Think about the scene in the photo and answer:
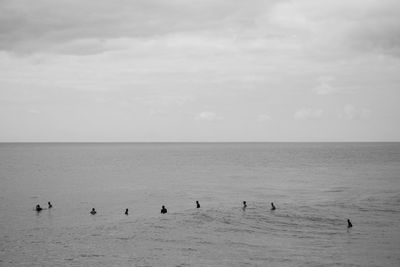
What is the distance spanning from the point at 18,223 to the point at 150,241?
1637 centimetres

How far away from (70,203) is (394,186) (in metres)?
54.1

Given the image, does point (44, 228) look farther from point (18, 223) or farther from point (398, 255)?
point (398, 255)

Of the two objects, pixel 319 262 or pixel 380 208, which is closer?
pixel 319 262

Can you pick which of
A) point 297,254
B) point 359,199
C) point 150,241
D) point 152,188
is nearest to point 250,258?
point 297,254

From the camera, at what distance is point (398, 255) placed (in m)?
31.5

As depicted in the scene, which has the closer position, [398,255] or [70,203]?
[398,255]

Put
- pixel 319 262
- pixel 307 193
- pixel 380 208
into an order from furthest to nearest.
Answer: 1. pixel 307 193
2. pixel 380 208
3. pixel 319 262

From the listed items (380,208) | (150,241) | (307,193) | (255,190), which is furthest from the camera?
(255,190)

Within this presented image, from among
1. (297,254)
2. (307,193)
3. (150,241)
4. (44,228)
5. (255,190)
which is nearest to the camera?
(297,254)

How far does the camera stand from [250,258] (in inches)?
1225

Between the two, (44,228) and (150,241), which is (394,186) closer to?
(150,241)

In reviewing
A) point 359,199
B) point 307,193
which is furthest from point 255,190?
point 359,199

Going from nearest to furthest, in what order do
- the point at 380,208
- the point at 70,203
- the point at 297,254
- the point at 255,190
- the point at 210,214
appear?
the point at 297,254, the point at 210,214, the point at 380,208, the point at 70,203, the point at 255,190

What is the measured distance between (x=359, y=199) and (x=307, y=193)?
31.8 feet
